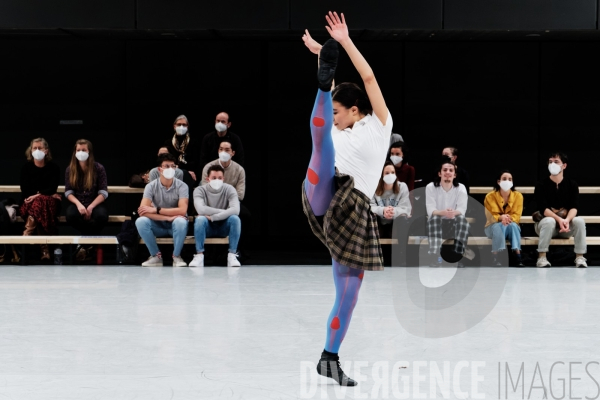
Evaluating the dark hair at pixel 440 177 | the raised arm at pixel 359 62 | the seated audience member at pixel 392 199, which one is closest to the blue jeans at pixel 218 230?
the seated audience member at pixel 392 199

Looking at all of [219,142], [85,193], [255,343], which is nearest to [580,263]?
[219,142]

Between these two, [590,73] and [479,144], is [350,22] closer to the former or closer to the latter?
[479,144]

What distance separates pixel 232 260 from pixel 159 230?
0.88 metres

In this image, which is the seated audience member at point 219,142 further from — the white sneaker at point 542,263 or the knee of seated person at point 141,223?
the white sneaker at point 542,263

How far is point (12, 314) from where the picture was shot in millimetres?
5555

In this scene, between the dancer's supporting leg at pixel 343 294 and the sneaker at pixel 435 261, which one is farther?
the sneaker at pixel 435 261

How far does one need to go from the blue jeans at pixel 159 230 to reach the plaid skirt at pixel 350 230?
16.7 ft

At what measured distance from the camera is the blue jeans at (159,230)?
845 cm

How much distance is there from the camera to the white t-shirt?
3496 mm

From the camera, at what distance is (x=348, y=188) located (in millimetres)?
3498

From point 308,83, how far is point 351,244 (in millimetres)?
7666

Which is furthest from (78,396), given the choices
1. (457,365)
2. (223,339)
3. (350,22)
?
(350,22)

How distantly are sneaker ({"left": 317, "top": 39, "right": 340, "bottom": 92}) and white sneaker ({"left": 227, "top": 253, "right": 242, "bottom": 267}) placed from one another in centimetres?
549

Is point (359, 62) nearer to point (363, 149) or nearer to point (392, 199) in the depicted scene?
point (363, 149)
